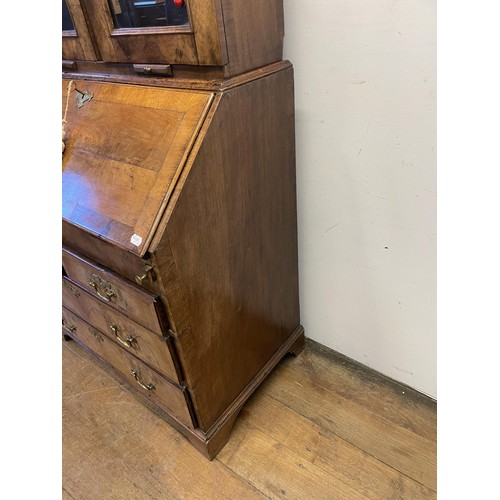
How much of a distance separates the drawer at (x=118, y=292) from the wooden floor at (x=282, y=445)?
50 cm

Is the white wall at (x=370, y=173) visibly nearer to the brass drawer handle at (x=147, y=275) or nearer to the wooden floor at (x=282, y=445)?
the wooden floor at (x=282, y=445)

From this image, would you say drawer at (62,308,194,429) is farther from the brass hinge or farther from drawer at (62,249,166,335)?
the brass hinge

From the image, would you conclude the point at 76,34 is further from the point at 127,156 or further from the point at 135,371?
the point at 135,371

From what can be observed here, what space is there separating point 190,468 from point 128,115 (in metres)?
0.99

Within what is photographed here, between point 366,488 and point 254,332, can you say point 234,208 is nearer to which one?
point 254,332

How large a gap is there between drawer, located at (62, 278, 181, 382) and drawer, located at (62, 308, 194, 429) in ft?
0.14

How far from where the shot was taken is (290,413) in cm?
134

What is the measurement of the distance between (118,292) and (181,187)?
36 cm

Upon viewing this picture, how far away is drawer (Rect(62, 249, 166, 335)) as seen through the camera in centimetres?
95

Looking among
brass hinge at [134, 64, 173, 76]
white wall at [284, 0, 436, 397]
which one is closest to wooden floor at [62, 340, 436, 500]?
white wall at [284, 0, 436, 397]

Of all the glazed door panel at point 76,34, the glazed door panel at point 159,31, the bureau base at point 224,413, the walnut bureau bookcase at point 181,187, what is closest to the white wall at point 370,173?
the walnut bureau bookcase at point 181,187
